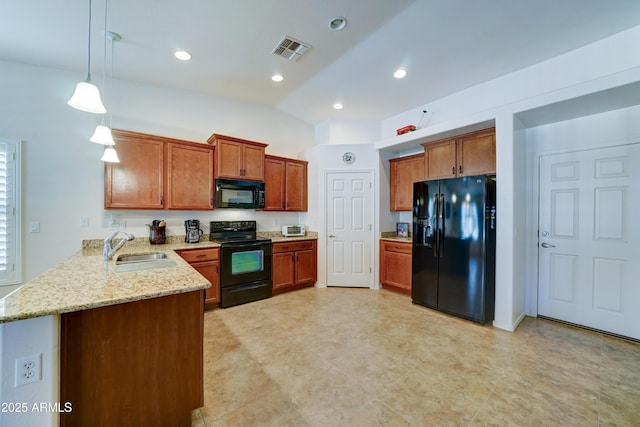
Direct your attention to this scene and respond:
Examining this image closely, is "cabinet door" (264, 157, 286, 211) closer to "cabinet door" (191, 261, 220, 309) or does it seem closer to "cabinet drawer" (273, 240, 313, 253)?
"cabinet drawer" (273, 240, 313, 253)

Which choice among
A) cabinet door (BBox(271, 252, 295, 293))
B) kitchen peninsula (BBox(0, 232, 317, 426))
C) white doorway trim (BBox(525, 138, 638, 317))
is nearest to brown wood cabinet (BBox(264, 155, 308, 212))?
cabinet door (BBox(271, 252, 295, 293))

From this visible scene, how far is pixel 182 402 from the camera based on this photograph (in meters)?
1.51

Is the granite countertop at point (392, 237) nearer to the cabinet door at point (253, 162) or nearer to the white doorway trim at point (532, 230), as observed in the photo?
the white doorway trim at point (532, 230)

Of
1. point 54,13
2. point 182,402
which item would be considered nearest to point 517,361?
point 182,402

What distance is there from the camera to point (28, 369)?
3.58ft

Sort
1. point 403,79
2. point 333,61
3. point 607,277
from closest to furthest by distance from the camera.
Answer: point 607,277
point 333,61
point 403,79

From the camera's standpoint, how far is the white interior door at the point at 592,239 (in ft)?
8.76

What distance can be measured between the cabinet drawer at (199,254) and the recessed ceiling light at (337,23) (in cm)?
288

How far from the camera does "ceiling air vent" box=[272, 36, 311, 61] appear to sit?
2.62 meters

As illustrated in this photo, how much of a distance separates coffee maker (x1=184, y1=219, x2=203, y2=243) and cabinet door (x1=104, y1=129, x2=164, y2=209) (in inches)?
17.8

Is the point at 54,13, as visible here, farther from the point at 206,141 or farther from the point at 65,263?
the point at 65,263

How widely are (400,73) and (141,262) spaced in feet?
11.4

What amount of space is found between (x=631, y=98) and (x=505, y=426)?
3.17 metres

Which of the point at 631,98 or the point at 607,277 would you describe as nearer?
the point at 631,98
